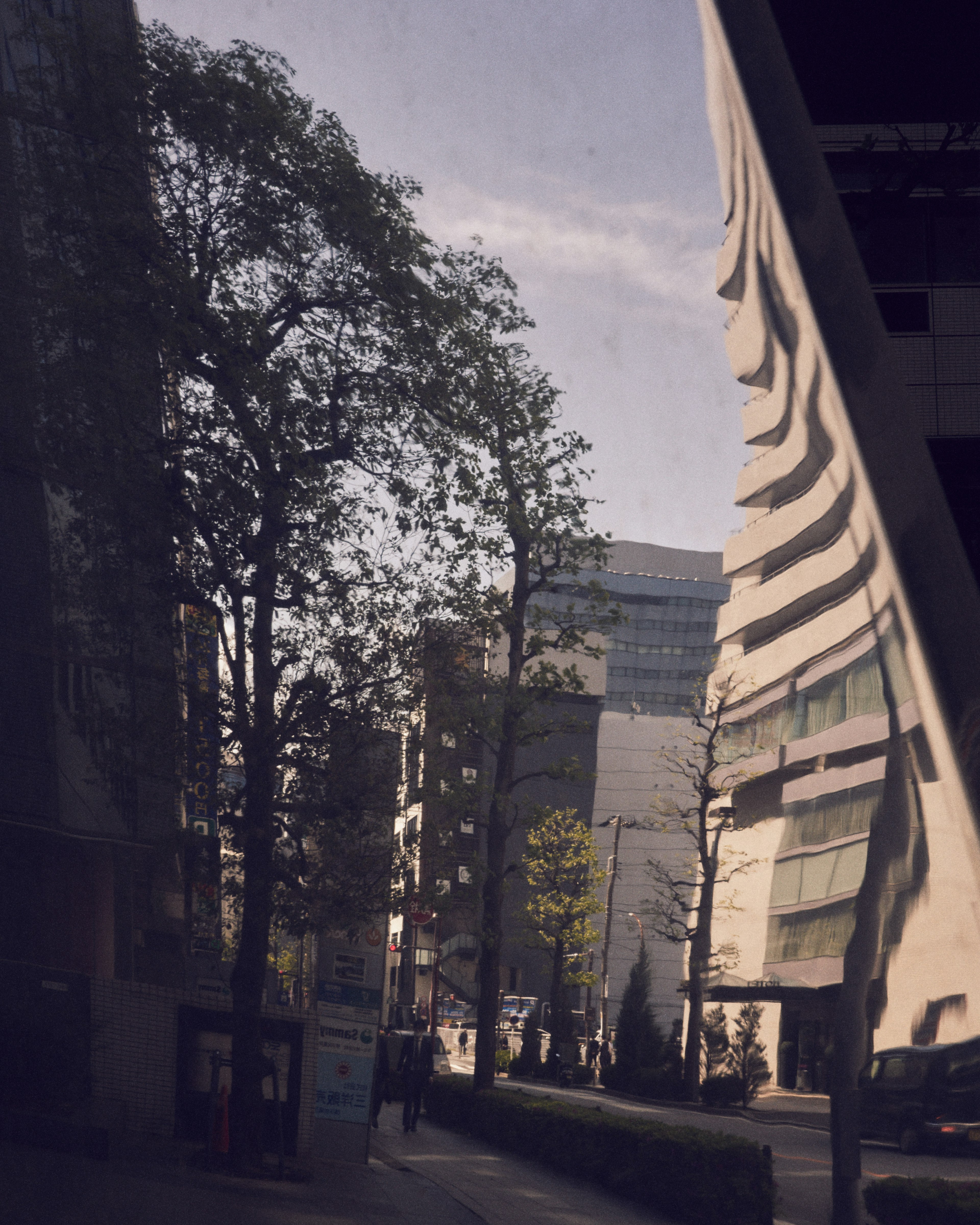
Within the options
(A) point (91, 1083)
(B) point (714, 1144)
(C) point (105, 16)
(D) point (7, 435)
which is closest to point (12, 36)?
(C) point (105, 16)

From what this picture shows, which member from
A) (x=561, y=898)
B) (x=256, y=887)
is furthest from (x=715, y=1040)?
(x=256, y=887)

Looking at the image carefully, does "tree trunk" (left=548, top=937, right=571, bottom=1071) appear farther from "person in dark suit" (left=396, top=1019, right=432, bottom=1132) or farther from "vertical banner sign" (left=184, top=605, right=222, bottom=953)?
"person in dark suit" (left=396, top=1019, right=432, bottom=1132)

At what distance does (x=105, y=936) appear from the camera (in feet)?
3.90

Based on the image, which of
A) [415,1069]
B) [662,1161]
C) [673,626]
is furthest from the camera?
[415,1069]

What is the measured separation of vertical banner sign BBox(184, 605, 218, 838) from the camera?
1258mm

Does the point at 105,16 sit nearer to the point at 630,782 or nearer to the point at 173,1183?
the point at 630,782

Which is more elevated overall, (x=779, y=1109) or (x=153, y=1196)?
(x=779, y=1109)

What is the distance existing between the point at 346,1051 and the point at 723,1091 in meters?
8.62

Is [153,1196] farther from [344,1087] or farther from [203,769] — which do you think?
[344,1087]

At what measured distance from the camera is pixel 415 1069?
49.4 ft

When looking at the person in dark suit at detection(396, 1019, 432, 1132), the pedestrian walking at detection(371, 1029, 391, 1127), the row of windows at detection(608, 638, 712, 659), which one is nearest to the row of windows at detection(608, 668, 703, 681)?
the row of windows at detection(608, 638, 712, 659)

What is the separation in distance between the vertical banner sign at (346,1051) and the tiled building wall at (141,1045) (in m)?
0.19

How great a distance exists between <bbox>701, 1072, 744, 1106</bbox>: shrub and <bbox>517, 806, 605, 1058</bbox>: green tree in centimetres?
25

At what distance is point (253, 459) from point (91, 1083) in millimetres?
629
